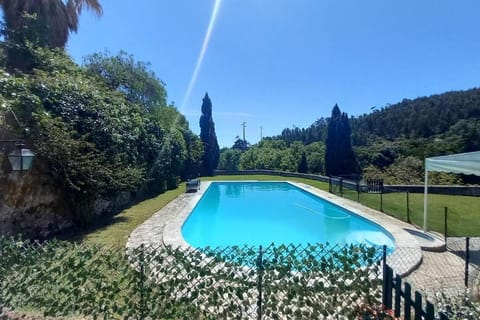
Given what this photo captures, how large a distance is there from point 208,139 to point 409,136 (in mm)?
25437

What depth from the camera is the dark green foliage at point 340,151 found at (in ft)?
88.2

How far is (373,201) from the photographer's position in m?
12.3

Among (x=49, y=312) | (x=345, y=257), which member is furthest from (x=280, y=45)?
(x=49, y=312)

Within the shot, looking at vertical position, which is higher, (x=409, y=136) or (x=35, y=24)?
(x=35, y=24)

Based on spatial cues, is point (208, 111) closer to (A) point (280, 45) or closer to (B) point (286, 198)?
(B) point (286, 198)

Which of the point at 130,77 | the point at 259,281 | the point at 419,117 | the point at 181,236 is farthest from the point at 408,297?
the point at 419,117

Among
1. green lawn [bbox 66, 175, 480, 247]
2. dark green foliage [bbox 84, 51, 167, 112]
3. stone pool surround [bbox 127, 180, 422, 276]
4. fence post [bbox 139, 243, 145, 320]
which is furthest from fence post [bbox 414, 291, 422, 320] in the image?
dark green foliage [bbox 84, 51, 167, 112]

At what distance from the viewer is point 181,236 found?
761cm

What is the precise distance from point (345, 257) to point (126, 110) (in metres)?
11.3

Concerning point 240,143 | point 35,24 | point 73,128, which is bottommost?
point 73,128

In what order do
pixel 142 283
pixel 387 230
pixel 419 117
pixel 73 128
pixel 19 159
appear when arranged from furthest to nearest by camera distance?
pixel 419 117 → pixel 387 230 → pixel 73 128 → pixel 19 159 → pixel 142 283

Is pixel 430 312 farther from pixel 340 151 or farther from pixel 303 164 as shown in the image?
pixel 303 164

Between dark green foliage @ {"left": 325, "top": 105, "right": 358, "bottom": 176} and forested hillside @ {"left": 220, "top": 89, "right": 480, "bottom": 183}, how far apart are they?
173cm

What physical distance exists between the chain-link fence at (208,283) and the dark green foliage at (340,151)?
25.3 meters
